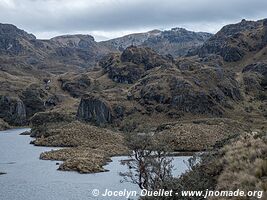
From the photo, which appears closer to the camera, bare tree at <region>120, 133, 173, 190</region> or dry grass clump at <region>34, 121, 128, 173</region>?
bare tree at <region>120, 133, 173, 190</region>

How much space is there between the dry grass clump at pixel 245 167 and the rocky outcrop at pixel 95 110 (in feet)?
534

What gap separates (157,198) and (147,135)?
20034 millimetres

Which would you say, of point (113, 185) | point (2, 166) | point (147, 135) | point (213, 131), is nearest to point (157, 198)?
point (147, 135)

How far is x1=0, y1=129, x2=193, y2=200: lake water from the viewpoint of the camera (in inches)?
2429

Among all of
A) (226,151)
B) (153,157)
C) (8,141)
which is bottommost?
(8,141)

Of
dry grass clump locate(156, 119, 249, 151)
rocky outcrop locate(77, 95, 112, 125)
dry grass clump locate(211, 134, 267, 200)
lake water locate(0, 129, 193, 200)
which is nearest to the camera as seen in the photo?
dry grass clump locate(211, 134, 267, 200)

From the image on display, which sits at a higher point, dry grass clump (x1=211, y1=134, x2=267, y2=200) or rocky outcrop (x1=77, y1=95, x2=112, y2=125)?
dry grass clump (x1=211, y1=134, x2=267, y2=200)

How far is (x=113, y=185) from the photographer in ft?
223

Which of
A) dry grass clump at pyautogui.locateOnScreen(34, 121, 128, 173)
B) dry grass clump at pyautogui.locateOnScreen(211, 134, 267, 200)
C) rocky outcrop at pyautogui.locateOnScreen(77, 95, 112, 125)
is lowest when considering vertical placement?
dry grass clump at pyautogui.locateOnScreen(34, 121, 128, 173)

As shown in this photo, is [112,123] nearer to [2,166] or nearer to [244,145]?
[2,166]

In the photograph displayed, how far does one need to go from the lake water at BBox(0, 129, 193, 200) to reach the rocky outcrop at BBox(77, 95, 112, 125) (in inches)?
3335

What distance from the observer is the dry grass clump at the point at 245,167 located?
2356 cm

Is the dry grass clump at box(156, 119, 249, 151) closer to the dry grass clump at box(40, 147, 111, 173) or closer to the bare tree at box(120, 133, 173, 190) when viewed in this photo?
the dry grass clump at box(40, 147, 111, 173)

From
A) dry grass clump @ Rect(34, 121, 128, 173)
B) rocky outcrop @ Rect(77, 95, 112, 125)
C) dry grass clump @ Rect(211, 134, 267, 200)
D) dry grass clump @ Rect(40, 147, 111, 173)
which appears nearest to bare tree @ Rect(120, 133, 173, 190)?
dry grass clump @ Rect(211, 134, 267, 200)
